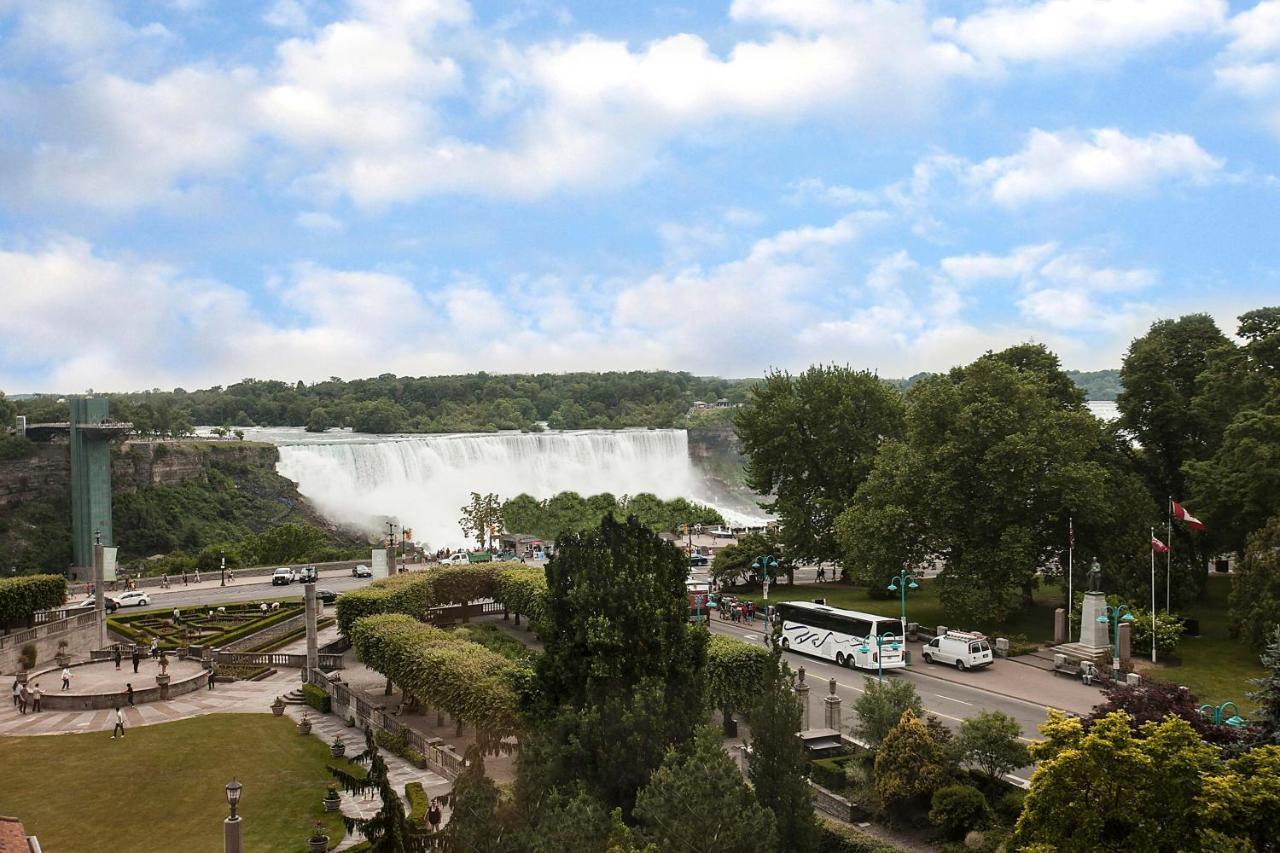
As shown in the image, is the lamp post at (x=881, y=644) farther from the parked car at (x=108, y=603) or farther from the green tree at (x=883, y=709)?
the parked car at (x=108, y=603)

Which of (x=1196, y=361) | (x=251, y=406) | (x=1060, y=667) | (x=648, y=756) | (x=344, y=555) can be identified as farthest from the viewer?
(x=251, y=406)

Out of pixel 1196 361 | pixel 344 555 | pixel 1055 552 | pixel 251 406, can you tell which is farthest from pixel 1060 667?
pixel 251 406

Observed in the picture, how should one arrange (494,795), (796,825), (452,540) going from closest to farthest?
1. (494,795)
2. (796,825)
3. (452,540)

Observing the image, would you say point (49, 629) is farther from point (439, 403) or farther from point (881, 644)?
point (439, 403)

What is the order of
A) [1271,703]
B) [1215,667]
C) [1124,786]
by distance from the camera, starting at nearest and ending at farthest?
[1124,786] < [1271,703] < [1215,667]

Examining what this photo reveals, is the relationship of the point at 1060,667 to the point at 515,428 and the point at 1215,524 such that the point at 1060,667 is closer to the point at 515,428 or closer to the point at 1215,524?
the point at 1215,524

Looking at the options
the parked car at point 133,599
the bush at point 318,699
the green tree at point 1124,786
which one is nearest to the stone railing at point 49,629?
the parked car at point 133,599

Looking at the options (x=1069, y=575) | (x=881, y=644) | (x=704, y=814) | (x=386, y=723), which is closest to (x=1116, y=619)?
(x=1069, y=575)
